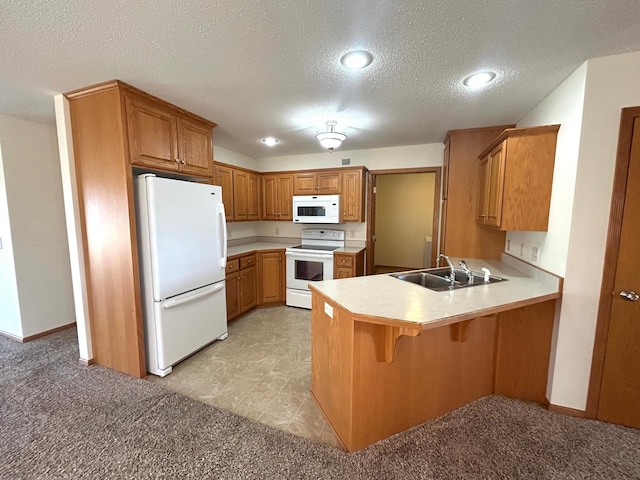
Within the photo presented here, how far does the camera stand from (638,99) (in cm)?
160

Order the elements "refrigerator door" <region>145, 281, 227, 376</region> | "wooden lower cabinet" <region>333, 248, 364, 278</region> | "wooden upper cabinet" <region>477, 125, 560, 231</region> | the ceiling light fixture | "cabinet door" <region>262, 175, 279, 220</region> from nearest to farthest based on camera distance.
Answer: "wooden upper cabinet" <region>477, 125, 560, 231</region> < "refrigerator door" <region>145, 281, 227, 376</region> < the ceiling light fixture < "wooden lower cabinet" <region>333, 248, 364, 278</region> < "cabinet door" <region>262, 175, 279, 220</region>

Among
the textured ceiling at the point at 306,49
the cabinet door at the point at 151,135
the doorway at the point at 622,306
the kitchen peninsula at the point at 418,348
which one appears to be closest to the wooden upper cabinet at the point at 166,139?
the cabinet door at the point at 151,135

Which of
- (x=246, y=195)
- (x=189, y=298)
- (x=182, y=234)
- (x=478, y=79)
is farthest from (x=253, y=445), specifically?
(x=246, y=195)

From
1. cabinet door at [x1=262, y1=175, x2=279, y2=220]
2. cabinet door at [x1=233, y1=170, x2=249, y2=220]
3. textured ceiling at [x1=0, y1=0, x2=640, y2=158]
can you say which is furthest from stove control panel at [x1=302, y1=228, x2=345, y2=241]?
textured ceiling at [x1=0, y1=0, x2=640, y2=158]

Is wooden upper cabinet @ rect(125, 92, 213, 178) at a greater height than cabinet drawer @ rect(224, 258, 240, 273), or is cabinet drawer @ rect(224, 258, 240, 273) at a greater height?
wooden upper cabinet @ rect(125, 92, 213, 178)

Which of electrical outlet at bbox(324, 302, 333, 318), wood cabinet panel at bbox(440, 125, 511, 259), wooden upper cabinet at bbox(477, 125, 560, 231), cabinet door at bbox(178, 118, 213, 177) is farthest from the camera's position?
wood cabinet panel at bbox(440, 125, 511, 259)

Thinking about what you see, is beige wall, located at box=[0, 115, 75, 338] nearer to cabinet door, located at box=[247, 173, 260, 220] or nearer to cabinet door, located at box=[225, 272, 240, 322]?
cabinet door, located at box=[225, 272, 240, 322]

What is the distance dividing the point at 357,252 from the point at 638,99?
2.81 meters

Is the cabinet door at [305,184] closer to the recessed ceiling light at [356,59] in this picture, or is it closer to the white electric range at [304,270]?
the white electric range at [304,270]

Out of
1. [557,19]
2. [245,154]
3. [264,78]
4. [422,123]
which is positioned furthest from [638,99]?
[245,154]

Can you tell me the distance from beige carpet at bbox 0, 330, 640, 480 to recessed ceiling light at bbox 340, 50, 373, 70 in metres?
2.44

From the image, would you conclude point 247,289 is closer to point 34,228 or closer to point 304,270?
point 304,270

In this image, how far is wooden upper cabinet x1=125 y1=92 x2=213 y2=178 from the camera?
6.91ft

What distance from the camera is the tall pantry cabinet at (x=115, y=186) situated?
6.79 ft
